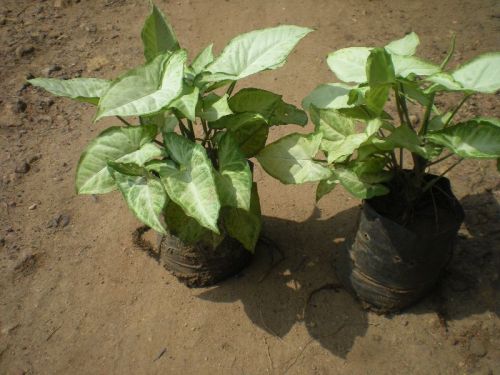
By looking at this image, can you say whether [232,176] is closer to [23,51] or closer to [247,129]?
[247,129]

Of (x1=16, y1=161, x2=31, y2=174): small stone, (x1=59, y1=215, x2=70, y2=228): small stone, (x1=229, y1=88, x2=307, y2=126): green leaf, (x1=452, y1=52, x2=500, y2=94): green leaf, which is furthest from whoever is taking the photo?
(x1=16, y1=161, x2=31, y2=174): small stone

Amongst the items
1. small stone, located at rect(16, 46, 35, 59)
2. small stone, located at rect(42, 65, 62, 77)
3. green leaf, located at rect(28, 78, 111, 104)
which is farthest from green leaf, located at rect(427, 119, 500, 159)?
small stone, located at rect(16, 46, 35, 59)

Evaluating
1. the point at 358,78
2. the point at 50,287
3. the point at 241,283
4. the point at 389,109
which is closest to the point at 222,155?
the point at 358,78

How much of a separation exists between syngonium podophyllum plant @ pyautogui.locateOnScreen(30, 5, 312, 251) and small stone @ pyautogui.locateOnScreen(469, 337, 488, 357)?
90 cm

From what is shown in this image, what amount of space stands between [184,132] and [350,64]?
635 mm

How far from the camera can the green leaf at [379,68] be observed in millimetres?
1234

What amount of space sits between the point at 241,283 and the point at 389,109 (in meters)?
1.40

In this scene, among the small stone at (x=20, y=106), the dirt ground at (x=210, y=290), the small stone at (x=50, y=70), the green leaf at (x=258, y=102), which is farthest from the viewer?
the small stone at (x=50, y=70)

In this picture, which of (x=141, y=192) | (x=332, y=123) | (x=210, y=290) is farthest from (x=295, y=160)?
(x=210, y=290)

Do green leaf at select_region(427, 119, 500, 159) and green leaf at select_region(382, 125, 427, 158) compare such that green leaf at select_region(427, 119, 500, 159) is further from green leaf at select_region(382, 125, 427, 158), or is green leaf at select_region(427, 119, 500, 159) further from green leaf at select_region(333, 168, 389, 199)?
green leaf at select_region(333, 168, 389, 199)

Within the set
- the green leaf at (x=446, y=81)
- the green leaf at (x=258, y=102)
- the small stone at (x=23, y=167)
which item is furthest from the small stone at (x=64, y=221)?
the green leaf at (x=446, y=81)

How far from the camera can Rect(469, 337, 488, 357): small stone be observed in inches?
66.5

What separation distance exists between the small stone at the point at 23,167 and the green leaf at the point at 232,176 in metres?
1.53

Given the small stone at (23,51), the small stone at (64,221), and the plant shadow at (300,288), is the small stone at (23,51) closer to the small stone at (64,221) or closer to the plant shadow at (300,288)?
the small stone at (64,221)
